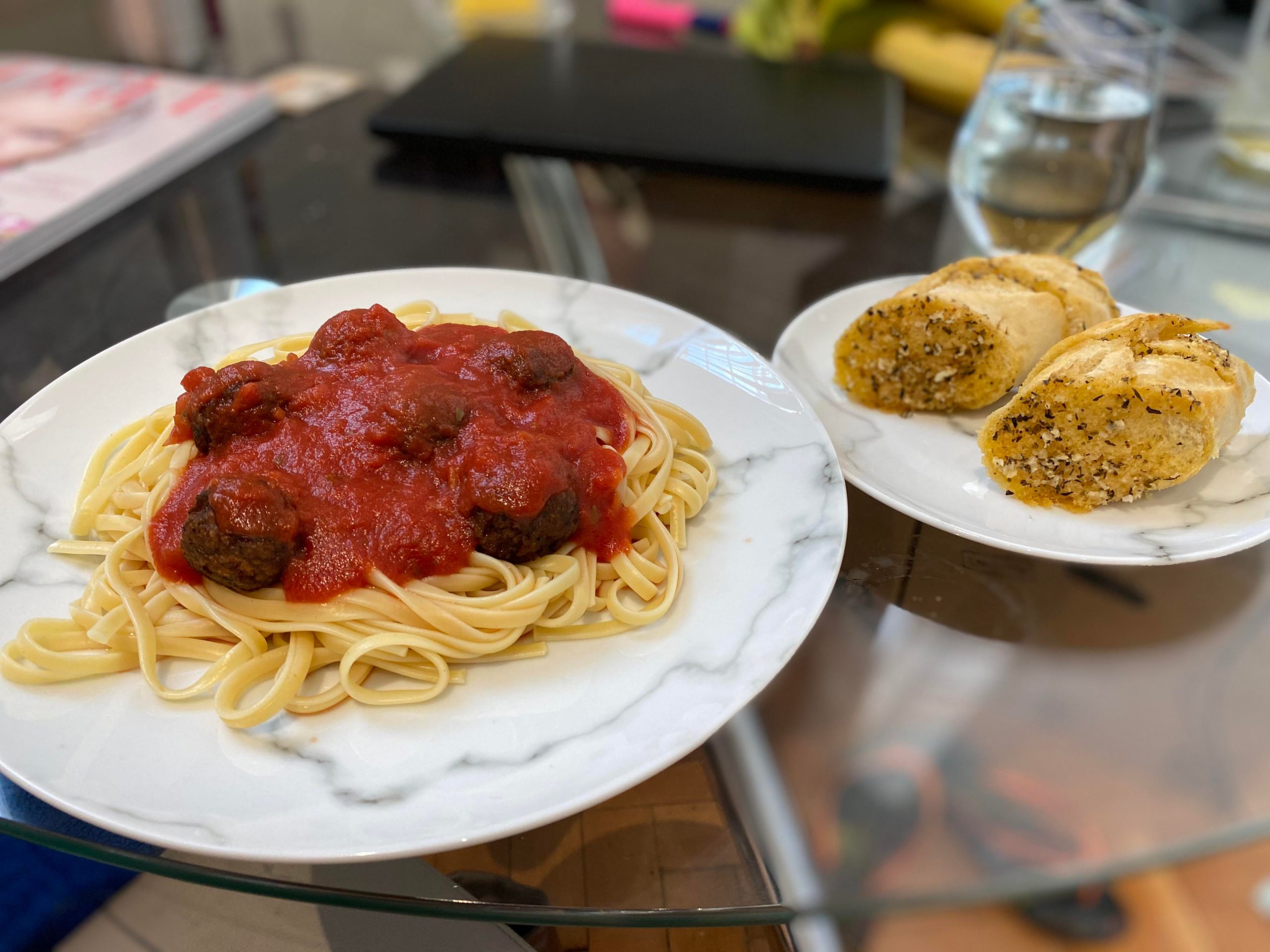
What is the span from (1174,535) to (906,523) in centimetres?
55

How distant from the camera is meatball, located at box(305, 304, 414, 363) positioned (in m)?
2.18

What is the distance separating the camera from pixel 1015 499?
2162mm

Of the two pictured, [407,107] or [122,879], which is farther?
[407,107]

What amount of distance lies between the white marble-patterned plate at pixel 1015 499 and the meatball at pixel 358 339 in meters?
0.98

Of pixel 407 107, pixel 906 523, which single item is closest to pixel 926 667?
pixel 906 523

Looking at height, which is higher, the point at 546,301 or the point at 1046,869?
the point at 546,301

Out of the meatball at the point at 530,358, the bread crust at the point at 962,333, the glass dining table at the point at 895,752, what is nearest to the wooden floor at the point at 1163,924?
the glass dining table at the point at 895,752

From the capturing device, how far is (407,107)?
4043 mm

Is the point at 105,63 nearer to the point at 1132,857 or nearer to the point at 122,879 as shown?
the point at 122,879

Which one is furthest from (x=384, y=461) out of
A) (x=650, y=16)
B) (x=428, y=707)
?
(x=650, y=16)

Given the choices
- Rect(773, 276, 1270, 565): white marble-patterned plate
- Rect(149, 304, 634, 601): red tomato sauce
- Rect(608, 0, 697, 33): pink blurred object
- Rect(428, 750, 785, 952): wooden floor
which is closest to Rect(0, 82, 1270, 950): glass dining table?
Rect(428, 750, 785, 952): wooden floor

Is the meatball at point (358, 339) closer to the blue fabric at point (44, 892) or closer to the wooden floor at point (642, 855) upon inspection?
the wooden floor at point (642, 855)

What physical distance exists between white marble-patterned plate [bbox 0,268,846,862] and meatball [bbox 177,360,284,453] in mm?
346

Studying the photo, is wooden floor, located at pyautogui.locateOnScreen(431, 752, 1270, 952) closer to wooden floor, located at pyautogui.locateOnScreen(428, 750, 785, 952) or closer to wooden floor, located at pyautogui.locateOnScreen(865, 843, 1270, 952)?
wooden floor, located at pyautogui.locateOnScreen(428, 750, 785, 952)
